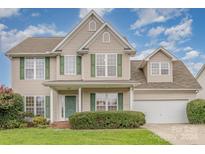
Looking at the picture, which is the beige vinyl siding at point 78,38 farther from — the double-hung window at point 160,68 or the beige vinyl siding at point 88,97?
the double-hung window at point 160,68

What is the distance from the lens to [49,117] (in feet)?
78.8

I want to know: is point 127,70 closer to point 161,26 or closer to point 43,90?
point 161,26

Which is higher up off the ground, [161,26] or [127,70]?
[161,26]

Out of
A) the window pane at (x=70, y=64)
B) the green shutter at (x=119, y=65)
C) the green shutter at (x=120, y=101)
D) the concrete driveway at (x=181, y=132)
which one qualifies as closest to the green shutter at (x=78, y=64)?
the window pane at (x=70, y=64)

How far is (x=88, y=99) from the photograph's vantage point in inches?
949

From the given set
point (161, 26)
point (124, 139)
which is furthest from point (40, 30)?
point (124, 139)

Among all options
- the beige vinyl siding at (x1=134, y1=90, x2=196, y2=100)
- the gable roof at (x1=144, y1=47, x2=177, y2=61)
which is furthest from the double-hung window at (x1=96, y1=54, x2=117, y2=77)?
the gable roof at (x1=144, y1=47, x2=177, y2=61)

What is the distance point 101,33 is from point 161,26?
136 inches

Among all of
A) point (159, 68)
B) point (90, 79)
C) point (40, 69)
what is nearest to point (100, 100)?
point (90, 79)

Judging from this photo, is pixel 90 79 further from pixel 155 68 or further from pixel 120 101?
pixel 155 68

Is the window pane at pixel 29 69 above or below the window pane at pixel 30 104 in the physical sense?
above

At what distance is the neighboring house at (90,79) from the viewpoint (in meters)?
24.0

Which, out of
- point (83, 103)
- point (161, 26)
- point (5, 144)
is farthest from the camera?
point (83, 103)

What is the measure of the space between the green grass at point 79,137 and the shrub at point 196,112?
4.70 metres
